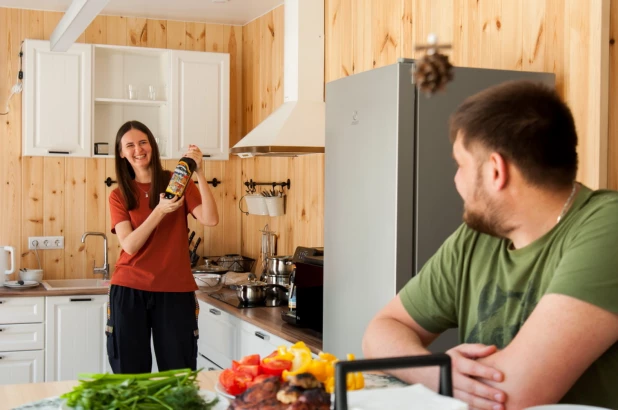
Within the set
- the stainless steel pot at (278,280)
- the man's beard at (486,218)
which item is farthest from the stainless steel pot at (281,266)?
the man's beard at (486,218)

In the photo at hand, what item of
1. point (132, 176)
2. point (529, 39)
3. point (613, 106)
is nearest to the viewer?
point (613, 106)

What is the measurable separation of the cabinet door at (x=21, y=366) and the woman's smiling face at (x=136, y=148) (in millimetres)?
1638

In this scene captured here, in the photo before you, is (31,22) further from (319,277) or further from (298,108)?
(319,277)

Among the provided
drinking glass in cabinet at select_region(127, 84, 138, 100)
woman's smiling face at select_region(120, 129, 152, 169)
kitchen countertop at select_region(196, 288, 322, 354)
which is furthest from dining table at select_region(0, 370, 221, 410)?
drinking glass in cabinet at select_region(127, 84, 138, 100)

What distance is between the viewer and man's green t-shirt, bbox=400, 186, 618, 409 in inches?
52.2

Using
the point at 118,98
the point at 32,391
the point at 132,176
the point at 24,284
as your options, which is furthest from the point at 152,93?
the point at 32,391

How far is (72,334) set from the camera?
14.5ft

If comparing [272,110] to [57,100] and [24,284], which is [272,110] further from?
[24,284]

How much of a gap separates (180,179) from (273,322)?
2.65ft

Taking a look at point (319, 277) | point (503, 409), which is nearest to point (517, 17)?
point (319, 277)

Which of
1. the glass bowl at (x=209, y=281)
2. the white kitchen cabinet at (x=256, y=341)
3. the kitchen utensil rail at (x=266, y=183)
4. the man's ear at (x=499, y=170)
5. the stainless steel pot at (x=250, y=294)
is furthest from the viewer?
the kitchen utensil rail at (x=266, y=183)

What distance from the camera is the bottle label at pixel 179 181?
3.11 meters

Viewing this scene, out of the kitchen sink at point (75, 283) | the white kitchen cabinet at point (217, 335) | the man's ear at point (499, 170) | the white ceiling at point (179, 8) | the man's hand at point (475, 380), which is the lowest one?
the white kitchen cabinet at point (217, 335)

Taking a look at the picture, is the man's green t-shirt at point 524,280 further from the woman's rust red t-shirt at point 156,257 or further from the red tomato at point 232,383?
the woman's rust red t-shirt at point 156,257
